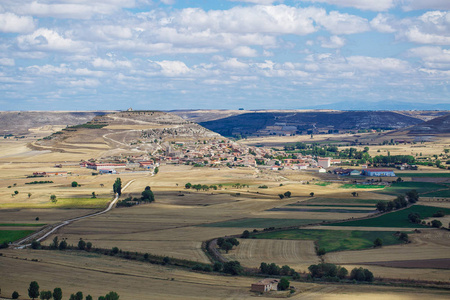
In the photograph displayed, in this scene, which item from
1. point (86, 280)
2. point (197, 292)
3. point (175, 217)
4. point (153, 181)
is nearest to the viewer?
point (197, 292)

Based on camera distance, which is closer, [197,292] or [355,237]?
[197,292]

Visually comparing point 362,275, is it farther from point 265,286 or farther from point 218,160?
point 218,160

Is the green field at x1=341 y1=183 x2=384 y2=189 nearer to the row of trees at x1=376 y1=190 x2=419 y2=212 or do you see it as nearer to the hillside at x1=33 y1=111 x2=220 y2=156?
the row of trees at x1=376 y1=190 x2=419 y2=212

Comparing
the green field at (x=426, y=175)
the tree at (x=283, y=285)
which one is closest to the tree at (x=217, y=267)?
the tree at (x=283, y=285)

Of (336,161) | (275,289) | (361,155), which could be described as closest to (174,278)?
(275,289)

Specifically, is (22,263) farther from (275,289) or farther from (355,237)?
(355,237)

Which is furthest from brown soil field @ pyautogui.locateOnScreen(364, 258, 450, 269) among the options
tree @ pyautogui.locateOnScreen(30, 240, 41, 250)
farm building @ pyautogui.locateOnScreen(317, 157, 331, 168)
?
farm building @ pyautogui.locateOnScreen(317, 157, 331, 168)

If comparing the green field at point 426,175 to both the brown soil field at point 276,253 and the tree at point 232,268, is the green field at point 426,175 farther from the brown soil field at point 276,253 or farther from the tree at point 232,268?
the tree at point 232,268
